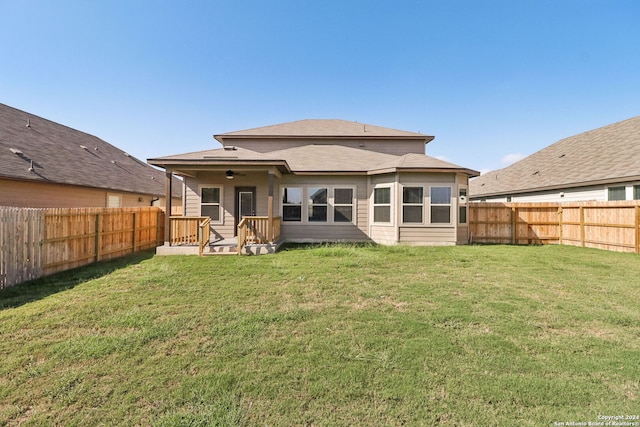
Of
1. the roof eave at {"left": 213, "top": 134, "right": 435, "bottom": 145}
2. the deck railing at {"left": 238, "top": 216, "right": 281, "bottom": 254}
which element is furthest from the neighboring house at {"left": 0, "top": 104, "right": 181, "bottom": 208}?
the deck railing at {"left": 238, "top": 216, "right": 281, "bottom": 254}

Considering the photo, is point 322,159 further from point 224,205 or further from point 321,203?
point 224,205

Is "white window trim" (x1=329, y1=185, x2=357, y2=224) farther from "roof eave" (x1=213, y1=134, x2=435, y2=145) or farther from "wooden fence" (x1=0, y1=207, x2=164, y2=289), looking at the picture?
"wooden fence" (x1=0, y1=207, x2=164, y2=289)

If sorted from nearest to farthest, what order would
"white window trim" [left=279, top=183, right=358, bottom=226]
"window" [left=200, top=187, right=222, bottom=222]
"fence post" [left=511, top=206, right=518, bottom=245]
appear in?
1. "window" [left=200, top=187, right=222, bottom=222]
2. "white window trim" [left=279, top=183, right=358, bottom=226]
3. "fence post" [left=511, top=206, right=518, bottom=245]

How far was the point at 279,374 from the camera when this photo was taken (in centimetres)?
257

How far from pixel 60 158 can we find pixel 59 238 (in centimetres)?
941

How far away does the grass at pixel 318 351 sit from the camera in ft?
7.03

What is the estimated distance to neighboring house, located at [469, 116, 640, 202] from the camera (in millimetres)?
10922

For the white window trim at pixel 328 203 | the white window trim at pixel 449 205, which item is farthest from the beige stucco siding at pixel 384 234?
the white window trim at pixel 449 205

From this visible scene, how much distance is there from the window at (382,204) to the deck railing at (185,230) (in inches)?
266

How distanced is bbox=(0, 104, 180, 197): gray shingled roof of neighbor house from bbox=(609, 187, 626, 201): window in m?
23.4

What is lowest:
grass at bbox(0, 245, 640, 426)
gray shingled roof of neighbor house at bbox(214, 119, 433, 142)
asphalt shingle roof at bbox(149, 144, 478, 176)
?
grass at bbox(0, 245, 640, 426)

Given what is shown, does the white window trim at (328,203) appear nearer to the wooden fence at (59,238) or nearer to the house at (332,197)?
the house at (332,197)

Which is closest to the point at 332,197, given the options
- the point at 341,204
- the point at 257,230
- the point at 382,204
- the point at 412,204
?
the point at 341,204

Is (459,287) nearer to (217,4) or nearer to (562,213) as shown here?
(562,213)
